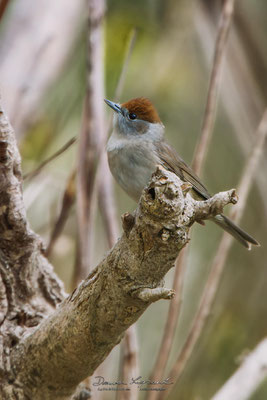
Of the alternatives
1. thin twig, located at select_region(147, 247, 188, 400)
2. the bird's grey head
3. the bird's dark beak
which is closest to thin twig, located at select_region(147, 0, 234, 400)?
thin twig, located at select_region(147, 247, 188, 400)

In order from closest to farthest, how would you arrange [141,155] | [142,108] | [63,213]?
[63,213]
[141,155]
[142,108]

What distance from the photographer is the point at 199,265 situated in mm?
5172

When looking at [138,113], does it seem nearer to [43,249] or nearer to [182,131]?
[43,249]

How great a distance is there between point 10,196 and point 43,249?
15.4 inches

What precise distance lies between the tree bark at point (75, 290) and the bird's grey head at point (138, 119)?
1.38 m

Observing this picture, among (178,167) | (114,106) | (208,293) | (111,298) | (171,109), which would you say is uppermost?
(171,109)

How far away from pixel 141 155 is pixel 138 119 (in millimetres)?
448

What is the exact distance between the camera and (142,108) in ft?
12.0

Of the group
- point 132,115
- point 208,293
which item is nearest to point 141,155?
point 132,115

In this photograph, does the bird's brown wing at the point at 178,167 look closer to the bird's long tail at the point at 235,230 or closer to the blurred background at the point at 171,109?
the bird's long tail at the point at 235,230

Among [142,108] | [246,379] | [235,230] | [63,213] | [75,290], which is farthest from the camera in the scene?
[142,108]

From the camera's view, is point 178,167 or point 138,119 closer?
point 178,167

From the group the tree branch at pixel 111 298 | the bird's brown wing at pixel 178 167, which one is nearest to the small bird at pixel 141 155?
the bird's brown wing at pixel 178 167

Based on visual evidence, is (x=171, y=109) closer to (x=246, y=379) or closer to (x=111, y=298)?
(x=246, y=379)
